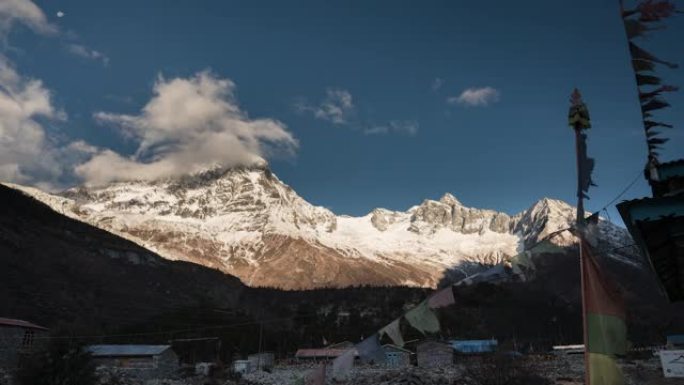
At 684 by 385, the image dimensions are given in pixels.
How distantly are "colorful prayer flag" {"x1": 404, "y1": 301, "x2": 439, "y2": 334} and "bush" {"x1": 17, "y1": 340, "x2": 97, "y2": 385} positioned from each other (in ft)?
77.2

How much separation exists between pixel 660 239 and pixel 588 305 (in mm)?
1041

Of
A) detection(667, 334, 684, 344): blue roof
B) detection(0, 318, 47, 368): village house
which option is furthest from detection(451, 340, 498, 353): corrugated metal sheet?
detection(0, 318, 47, 368): village house

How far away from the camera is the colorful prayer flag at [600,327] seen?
232 inches

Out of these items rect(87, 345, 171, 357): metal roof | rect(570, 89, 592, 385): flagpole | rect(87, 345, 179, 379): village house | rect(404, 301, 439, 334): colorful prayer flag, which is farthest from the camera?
rect(87, 345, 171, 357): metal roof

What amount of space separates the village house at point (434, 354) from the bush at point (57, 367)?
42.6m

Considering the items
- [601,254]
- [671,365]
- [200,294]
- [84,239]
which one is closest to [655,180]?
[601,254]

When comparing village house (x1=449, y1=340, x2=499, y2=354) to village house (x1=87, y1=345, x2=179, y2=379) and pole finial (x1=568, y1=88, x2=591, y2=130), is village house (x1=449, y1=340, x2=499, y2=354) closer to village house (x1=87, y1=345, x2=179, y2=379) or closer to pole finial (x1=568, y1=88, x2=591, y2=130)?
village house (x1=87, y1=345, x2=179, y2=379)

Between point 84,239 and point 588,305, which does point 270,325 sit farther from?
point 588,305

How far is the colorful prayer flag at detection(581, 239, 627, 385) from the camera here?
590 centimetres

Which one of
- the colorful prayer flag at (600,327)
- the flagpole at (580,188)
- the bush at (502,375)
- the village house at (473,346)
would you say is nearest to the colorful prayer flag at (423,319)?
the flagpole at (580,188)

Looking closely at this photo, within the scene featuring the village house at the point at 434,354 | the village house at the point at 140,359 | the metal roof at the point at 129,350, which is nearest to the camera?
the village house at the point at 140,359

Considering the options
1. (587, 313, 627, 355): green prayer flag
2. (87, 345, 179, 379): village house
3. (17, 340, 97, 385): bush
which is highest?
(587, 313, 627, 355): green prayer flag

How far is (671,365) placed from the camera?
123 feet

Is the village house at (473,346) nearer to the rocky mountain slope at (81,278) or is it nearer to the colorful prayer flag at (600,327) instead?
the rocky mountain slope at (81,278)
